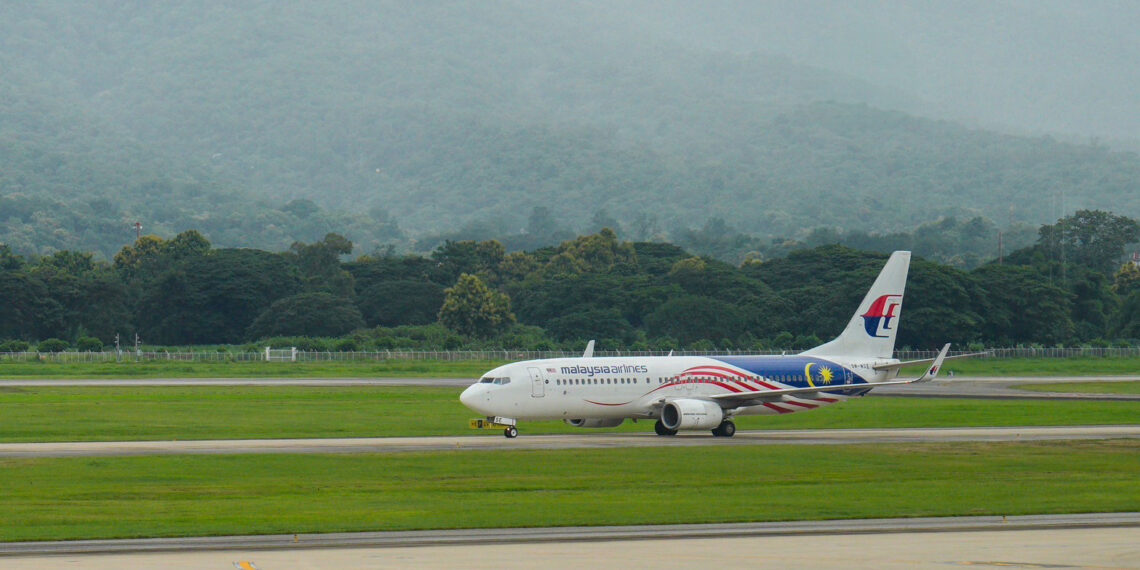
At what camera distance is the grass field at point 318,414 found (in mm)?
64812

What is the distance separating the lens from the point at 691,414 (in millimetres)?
61500

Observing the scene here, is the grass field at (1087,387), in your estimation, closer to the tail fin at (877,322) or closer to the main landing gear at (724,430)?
the tail fin at (877,322)

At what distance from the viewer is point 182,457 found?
51.0 meters

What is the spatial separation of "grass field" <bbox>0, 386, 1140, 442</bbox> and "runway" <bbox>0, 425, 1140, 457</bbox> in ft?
10.3

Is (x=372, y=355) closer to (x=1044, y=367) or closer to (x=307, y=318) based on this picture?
(x=307, y=318)

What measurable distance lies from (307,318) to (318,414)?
112m

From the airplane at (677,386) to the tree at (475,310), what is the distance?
107950 mm

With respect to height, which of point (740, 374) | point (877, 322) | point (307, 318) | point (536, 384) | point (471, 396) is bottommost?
point (471, 396)

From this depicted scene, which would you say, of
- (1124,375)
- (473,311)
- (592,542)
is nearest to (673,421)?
(592,542)

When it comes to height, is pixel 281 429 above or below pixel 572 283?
below

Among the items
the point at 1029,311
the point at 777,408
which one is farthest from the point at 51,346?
the point at 1029,311

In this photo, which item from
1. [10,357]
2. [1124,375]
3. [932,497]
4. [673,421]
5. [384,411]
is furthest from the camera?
[10,357]

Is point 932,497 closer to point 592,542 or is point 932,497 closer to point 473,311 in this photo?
point 592,542

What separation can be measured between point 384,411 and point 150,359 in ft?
240
